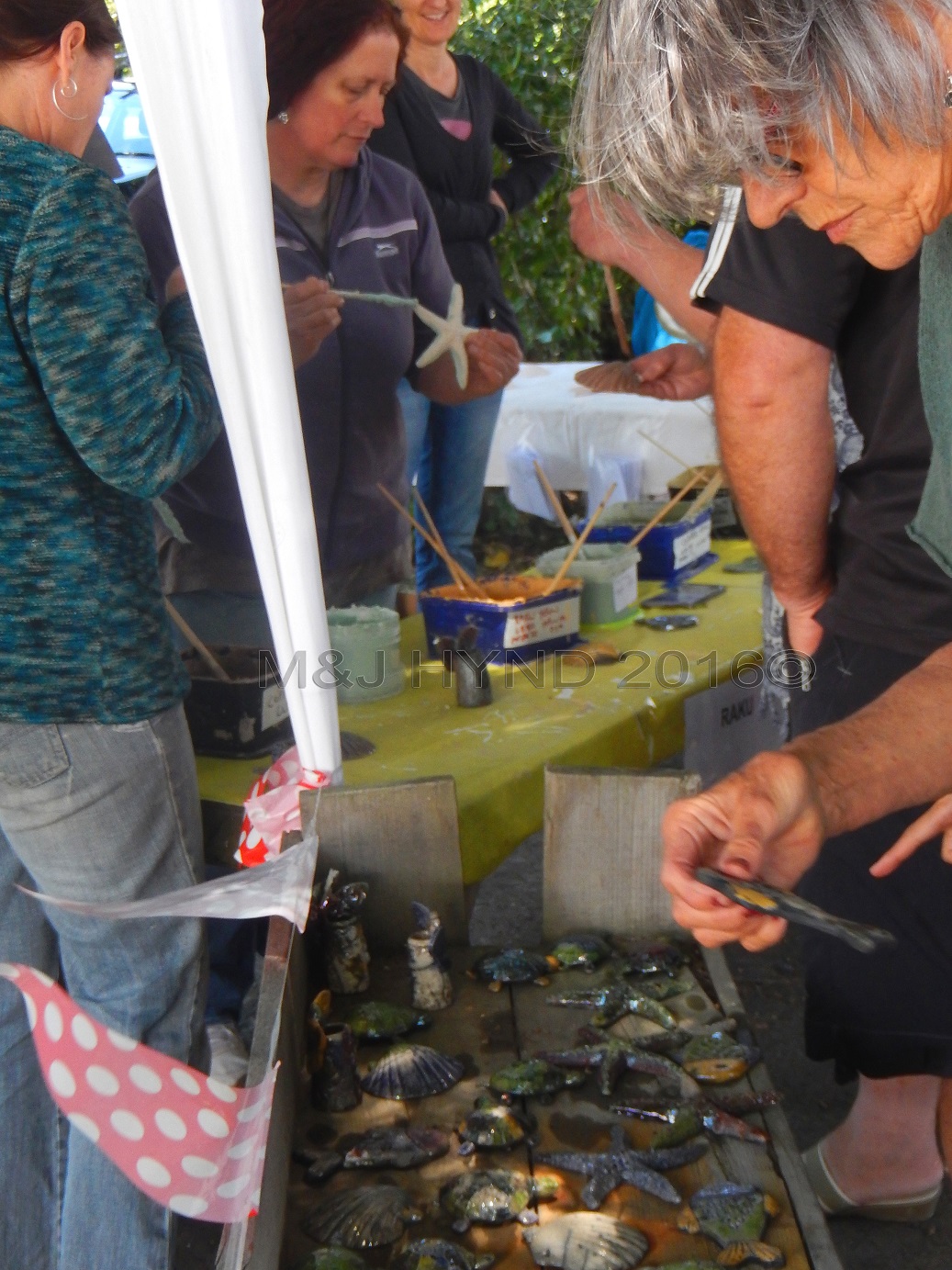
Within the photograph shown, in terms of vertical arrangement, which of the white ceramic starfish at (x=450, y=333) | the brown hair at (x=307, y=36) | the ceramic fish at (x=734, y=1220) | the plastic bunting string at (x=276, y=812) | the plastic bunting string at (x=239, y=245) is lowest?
the ceramic fish at (x=734, y=1220)

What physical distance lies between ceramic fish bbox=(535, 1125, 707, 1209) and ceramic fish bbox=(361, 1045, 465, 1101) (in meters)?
0.15

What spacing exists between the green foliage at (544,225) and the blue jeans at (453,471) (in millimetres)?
1274

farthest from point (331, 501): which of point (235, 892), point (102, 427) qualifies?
point (235, 892)

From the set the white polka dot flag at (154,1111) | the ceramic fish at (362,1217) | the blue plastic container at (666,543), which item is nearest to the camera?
the white polka dot flag at (154,1111)

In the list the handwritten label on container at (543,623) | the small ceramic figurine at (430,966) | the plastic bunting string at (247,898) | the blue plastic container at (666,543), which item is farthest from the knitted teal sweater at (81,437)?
the blue plastic container at (666,543)

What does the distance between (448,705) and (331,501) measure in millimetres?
480

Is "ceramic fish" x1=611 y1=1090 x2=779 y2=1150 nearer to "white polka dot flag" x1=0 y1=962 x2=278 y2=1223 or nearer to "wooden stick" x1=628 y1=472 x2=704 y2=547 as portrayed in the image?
"white polka dot flag" x1=0 y1=962 x2=278 y2=1223

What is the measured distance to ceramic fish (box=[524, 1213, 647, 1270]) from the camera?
1.14 metres

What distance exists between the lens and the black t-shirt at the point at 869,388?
54.5 inches

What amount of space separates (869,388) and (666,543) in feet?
4.86

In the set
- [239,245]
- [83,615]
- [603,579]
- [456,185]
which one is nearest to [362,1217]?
[83,615]

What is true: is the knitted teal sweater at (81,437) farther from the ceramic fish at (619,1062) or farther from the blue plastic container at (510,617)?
the blue plastic container at (510,617)

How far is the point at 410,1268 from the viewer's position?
1142 mm

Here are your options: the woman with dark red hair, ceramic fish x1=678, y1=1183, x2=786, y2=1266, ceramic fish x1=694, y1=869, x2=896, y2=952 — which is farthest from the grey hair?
the woman with dark red hair
